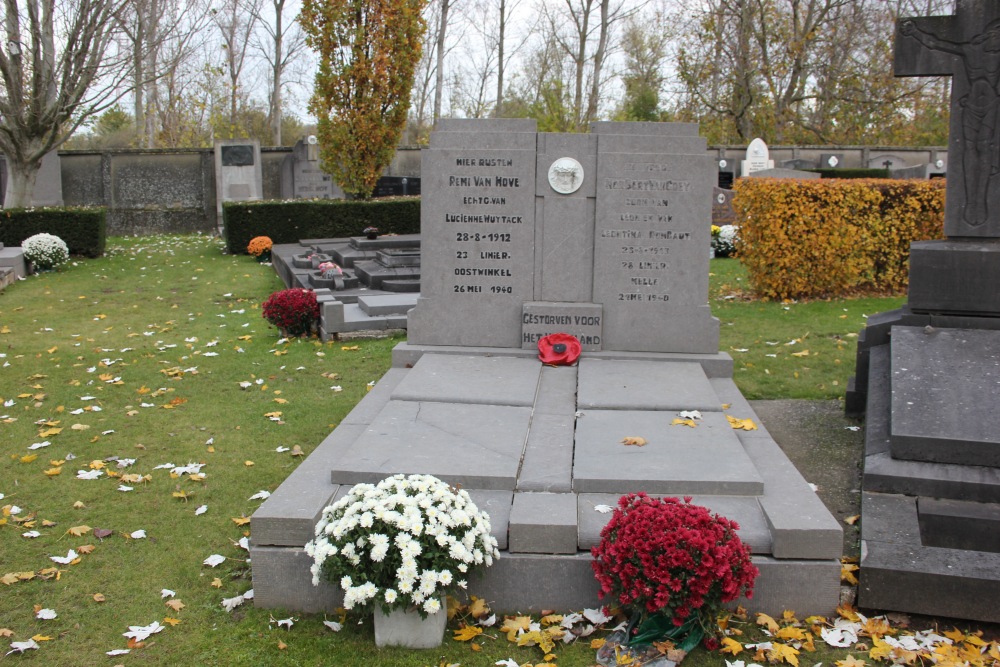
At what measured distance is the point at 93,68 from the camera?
18.0m

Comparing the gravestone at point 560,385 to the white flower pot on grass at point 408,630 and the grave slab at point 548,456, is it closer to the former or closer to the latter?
the grave slab at point 548,456

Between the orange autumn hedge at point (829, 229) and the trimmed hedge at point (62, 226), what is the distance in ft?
41.2

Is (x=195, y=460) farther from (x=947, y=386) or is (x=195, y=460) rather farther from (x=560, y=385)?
(x=947, y=386)

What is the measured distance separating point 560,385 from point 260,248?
41.3 ft

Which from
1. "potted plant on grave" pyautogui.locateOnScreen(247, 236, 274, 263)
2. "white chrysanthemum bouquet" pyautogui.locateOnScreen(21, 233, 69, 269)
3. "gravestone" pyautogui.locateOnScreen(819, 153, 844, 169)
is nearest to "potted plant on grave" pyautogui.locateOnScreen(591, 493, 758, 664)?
"white chrysanthemum bouquet" pyautogui.locateOnScreen(21, 233, 69, 269)

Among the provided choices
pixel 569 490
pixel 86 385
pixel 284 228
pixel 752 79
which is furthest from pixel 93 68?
pixel 752 79

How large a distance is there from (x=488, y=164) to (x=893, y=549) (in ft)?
14.5

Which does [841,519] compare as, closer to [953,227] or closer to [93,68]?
[953,227]

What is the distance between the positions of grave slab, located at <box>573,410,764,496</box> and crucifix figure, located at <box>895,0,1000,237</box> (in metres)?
2.25

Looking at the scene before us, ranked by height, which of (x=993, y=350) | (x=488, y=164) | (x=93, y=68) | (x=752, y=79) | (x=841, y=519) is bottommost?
(x=841, y=519)

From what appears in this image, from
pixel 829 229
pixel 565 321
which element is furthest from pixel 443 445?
pixel 829 229

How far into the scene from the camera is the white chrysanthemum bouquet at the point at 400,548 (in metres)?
3.55

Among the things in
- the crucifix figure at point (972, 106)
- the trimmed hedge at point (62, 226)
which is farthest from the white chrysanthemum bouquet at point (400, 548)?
the trimmed hedge at point (62, 226)

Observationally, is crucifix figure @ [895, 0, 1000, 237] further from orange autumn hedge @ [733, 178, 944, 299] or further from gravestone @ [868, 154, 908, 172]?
gravestone @ [868, 154, 908, 172]
